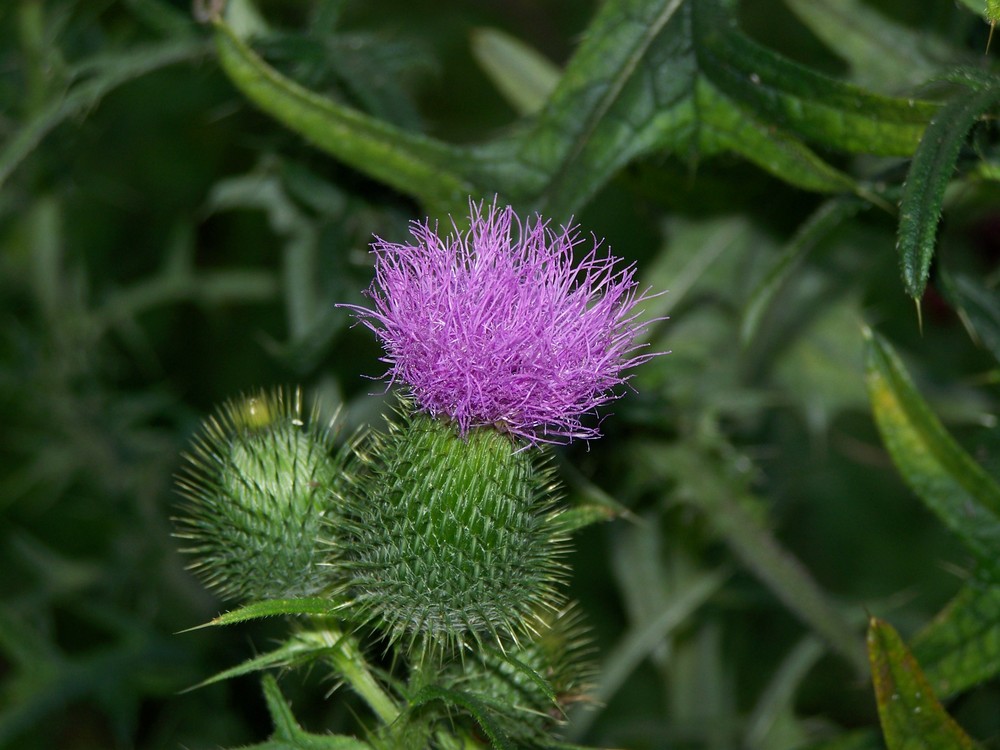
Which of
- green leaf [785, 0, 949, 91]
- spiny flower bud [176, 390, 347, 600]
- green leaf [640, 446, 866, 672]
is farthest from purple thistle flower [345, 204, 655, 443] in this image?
green leaf [785, 0, 949, 91]

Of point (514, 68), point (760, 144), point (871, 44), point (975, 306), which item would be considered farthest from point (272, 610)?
point (871, 44)

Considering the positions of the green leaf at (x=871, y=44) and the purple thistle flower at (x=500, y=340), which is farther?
the green leaf at (x=871, y=44)

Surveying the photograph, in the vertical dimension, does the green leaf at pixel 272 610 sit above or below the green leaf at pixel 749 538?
below

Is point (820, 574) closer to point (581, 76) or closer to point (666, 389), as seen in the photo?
point (666, 389)

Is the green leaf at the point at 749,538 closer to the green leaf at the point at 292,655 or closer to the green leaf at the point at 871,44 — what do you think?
the green leaf at the point at 871,44

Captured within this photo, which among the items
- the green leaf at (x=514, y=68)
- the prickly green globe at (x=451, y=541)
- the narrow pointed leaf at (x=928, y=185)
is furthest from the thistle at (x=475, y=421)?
the green leaf at (x=514, y=68)

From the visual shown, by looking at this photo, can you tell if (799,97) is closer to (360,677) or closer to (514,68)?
(514,68)
